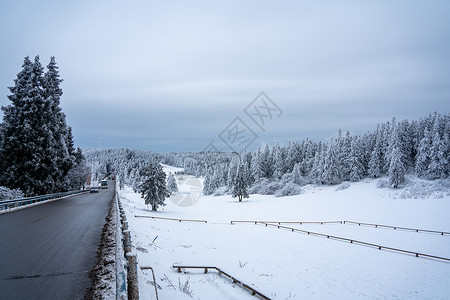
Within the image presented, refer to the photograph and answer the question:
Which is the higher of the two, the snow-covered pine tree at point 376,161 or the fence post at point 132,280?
the snow-covered pine tree at point 376,161

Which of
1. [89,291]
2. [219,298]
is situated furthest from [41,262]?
[219,298]

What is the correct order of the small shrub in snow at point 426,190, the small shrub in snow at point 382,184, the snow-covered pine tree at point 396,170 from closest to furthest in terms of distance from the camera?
the small shrub in snow at point 426,190
the snow-covered pine tree at point 396,170
the small shrub in snow at point 382,184

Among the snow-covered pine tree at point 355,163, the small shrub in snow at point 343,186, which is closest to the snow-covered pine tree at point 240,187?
the small shrub in snow at point 343,186

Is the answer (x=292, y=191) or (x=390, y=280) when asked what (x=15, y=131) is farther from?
(x=292, y=191)

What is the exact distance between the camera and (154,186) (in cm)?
4634

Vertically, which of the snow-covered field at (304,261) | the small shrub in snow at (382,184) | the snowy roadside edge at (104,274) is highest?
the snowy roadside edge at (104,274)

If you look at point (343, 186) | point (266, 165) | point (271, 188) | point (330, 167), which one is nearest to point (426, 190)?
point (343, 186)

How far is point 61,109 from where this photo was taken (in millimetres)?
31547

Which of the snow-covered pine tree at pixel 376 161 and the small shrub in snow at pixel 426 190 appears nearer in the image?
the small shrub in snow at pixel 426 190

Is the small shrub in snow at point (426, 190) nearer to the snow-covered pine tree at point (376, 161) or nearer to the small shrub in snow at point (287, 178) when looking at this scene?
the snow-covered pine tree at point (376, 161)

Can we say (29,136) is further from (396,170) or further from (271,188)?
(396,170)

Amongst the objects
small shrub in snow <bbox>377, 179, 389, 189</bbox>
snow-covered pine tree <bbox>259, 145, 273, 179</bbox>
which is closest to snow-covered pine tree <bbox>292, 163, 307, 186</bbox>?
snow-covered pine tree <bbox>259, 145, 273, 179</bbox>

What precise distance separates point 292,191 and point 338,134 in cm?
2261

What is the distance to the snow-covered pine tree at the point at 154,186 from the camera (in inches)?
1816
